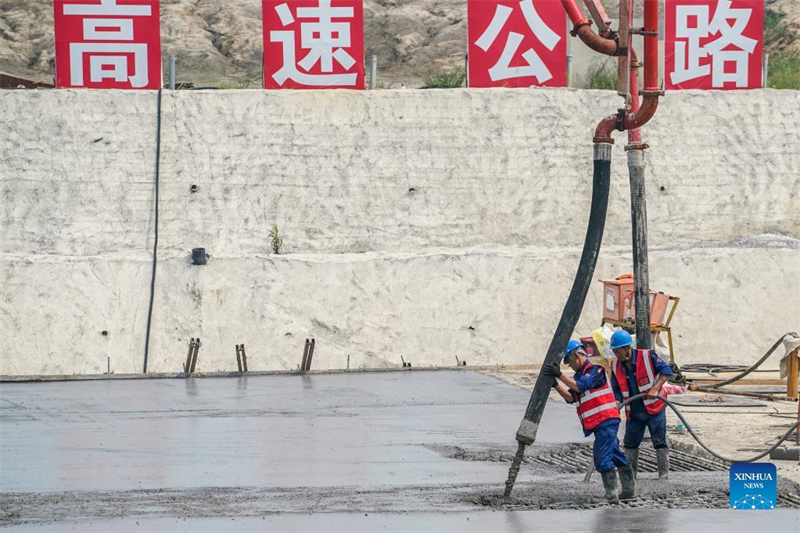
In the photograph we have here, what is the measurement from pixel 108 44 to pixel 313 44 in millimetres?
3857

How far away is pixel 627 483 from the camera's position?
11.3 meters

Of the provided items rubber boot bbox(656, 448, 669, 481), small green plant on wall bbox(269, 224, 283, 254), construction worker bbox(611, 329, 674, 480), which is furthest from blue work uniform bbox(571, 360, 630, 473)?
small green plant on wall bbox(269, 224, 283, 254)

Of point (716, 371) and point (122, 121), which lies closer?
point (716, 371)

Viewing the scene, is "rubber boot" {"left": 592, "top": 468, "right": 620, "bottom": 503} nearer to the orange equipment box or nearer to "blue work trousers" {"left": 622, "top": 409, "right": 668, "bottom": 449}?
"blue work trousers" {"left": 622, "top": 409, "right": 668, "bottom": 449}

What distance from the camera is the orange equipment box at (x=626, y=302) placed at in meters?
20.8

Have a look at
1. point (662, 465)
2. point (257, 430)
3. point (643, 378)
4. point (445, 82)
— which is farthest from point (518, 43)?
point (662, 465)

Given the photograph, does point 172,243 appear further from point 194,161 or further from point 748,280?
point 748,280

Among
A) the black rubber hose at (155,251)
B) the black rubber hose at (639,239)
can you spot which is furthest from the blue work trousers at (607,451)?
the black rubber hose at (155,251)

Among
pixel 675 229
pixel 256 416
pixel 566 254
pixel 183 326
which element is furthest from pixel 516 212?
pixel 256 416

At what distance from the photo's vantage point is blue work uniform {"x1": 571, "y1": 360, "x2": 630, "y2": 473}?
1119 cm

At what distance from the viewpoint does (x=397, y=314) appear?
23453 mm

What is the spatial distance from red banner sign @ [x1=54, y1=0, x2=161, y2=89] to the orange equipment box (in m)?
9.46

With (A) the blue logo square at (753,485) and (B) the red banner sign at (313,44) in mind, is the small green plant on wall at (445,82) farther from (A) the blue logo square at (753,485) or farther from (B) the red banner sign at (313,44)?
(A) the blue logo square at (753,485)

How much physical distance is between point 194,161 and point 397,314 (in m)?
4.78
